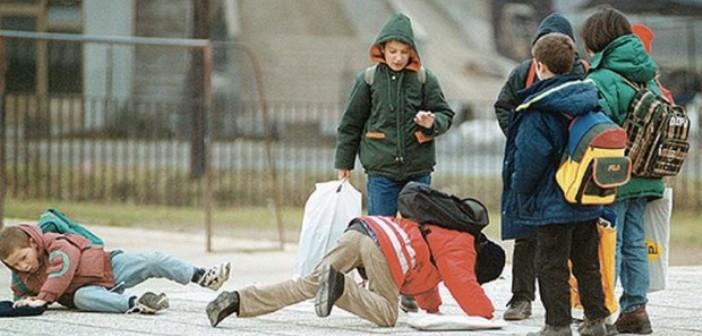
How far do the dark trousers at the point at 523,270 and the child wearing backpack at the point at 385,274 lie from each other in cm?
48

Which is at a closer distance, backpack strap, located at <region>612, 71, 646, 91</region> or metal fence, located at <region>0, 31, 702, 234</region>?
backpack strap, located at <region>612, 71, 646, 91</region>

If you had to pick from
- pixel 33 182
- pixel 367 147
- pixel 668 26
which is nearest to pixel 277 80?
pixel 668 26

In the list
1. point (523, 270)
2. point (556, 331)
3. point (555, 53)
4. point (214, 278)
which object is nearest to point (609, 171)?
point (555, 53)

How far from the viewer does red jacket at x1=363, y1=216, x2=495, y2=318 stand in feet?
27.9

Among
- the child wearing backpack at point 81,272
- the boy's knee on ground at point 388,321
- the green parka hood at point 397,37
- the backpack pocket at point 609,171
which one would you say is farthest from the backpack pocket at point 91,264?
the backpack pocket at point 609,171

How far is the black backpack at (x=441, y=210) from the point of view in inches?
341

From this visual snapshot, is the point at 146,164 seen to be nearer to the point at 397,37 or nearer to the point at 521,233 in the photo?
the point at 397,37

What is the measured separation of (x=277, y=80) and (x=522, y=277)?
103 ft

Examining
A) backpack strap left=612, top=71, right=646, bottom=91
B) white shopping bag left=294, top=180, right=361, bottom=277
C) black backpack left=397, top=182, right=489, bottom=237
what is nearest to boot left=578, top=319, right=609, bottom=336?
black backpack left=397, top=182, right=489, bottom=237

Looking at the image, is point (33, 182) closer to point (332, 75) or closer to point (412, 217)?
point (412, 217)

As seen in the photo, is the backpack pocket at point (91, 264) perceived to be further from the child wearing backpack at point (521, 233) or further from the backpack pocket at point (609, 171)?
the backpack pocket at point (609, 171)

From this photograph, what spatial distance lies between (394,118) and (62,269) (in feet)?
6.18

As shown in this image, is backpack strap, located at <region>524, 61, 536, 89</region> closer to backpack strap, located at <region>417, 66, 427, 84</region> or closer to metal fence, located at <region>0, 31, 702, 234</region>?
backpack strap, located at <region>417, 66, 427, 84</region>

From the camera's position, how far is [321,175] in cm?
2175
